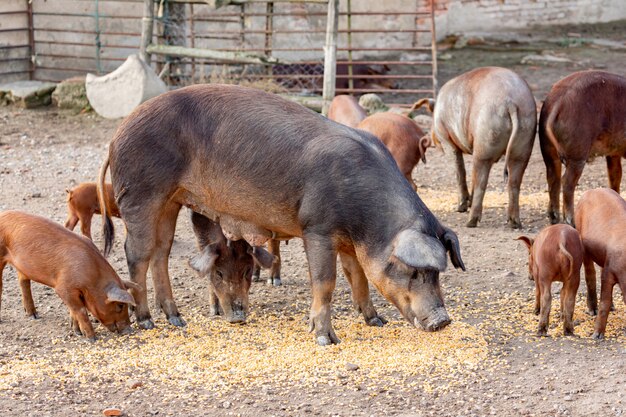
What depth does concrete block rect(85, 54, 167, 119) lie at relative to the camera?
1452 centimetres

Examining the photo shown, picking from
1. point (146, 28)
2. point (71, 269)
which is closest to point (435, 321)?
point (71, 269)

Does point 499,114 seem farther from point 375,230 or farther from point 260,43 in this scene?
point 260,43

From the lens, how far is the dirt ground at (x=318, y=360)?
5.71m

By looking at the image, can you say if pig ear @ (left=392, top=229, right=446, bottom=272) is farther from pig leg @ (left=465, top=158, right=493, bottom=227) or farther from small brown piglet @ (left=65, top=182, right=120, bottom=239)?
pig leg @ (left=465, top=158, right=493, bottom=227)

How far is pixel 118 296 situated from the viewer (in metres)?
6.60

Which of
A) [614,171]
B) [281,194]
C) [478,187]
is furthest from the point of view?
[614,171]

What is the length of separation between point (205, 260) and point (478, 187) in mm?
3701

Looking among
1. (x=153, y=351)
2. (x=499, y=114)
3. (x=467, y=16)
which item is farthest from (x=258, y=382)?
(x=467, y=16)

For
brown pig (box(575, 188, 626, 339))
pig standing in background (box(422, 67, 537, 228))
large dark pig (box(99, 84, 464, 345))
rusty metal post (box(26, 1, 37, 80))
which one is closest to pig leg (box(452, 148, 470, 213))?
pig standing in background (box(422, 67, 537, 228))

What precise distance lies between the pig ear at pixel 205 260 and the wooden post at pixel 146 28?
8492 millimetres

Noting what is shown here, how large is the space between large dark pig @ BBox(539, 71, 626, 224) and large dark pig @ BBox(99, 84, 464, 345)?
3.25 m

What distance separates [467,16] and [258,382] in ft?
52.9

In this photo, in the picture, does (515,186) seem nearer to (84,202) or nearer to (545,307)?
(545,307)

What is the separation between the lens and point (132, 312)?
294 inches
